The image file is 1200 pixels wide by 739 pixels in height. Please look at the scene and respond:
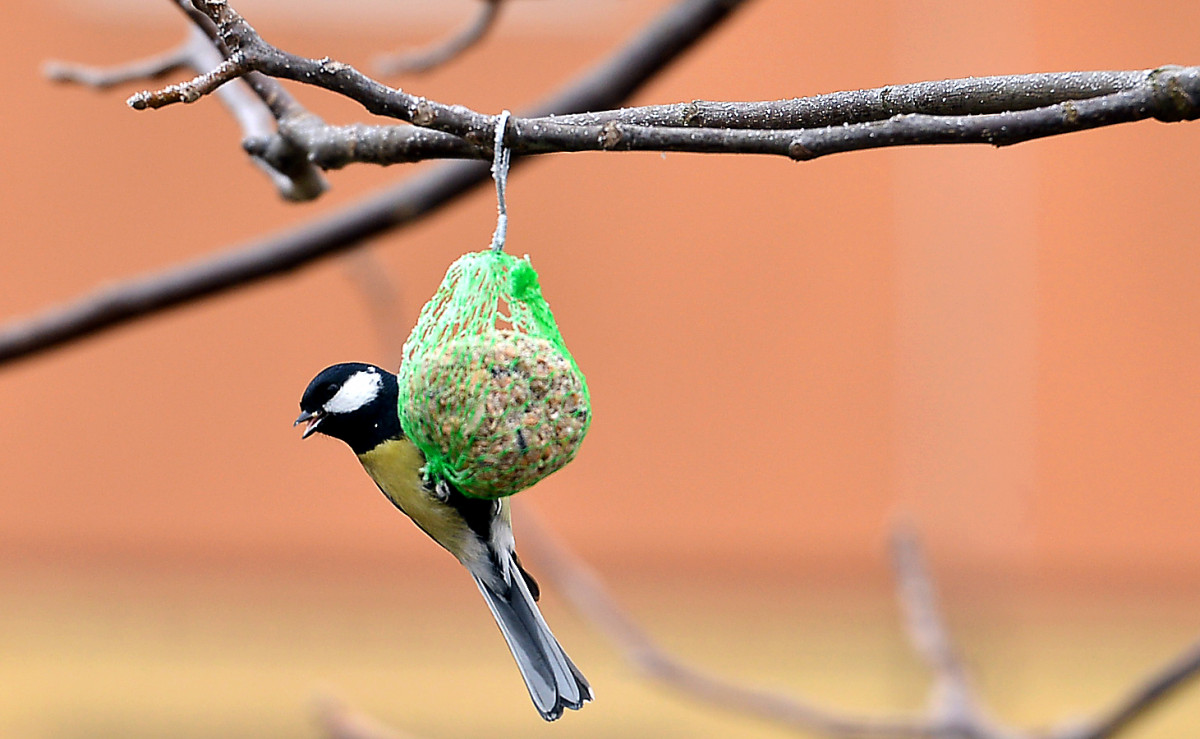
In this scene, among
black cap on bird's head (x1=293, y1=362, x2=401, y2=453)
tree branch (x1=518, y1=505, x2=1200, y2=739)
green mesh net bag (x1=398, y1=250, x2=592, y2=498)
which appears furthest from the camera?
tree branch (x1=518, y1=505, x2=1200, y2=739)

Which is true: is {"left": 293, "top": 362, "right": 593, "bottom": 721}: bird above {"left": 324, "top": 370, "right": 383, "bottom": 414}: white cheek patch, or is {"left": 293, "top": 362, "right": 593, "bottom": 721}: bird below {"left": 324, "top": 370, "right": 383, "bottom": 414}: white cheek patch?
below

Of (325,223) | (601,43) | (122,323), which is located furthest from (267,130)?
(601,43)

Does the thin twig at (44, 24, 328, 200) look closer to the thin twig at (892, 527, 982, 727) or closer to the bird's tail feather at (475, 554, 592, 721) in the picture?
the bird's tail feather at (475, 554, 592, 721)

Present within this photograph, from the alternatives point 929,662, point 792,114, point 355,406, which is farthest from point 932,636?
point 792,114

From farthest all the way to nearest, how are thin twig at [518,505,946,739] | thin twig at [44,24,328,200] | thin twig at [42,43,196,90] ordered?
thin twig at [518,505,946,739] → thin twig at [42,43,196,90] → thin twig at [44,24,328,200]

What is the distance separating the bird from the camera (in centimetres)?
184

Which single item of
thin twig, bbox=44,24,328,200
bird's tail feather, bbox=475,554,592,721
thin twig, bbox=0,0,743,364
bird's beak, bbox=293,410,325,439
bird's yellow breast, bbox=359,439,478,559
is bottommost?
bird's tail feather, bbox=475,554,592,721

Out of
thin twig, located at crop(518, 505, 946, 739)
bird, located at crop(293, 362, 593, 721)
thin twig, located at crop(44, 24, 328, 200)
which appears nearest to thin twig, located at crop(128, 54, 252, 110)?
thin twig, located at crop(44, 24, 328, 200)

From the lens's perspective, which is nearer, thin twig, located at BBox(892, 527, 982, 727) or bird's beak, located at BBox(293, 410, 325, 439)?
bird's beak, located at BBox(293, 410, 325, 439)

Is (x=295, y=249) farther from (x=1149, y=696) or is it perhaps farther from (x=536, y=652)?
(x=1149, y=696)

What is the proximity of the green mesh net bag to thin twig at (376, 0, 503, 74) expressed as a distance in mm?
1067

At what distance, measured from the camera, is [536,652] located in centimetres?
194

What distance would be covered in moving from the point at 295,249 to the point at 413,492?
2.81ft

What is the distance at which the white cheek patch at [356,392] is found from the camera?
6.04 ft
